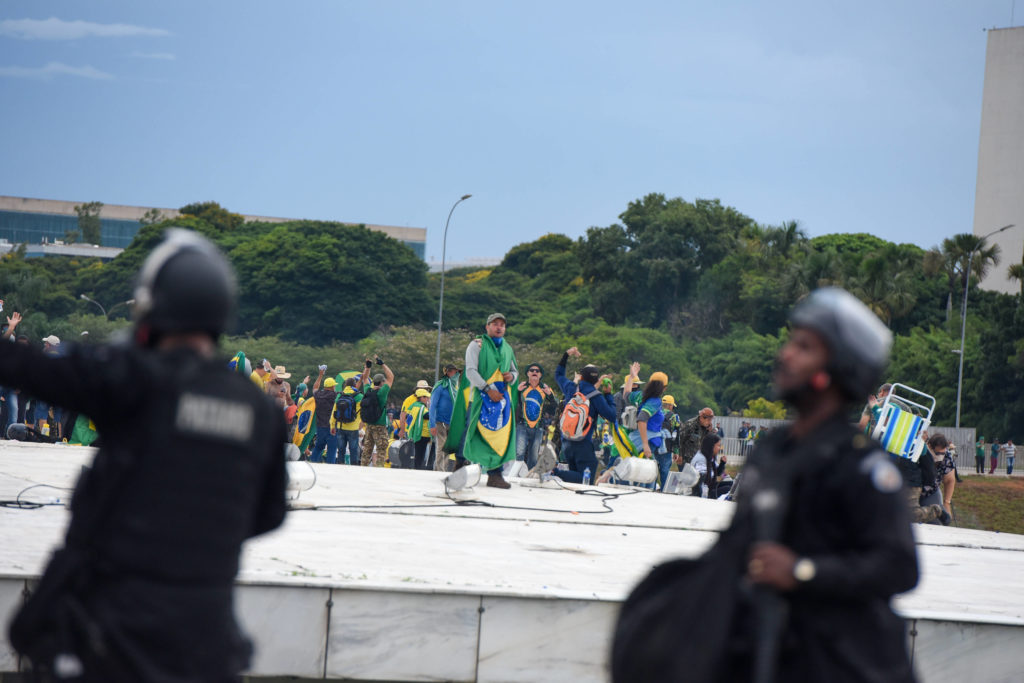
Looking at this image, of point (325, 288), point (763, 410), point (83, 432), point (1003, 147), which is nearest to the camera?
point (83, 432)

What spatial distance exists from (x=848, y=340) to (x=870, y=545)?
452 millimetres

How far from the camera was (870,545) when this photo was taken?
8.36 ft

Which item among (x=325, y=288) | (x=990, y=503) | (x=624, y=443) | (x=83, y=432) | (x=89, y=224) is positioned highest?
(x=89, y=224)

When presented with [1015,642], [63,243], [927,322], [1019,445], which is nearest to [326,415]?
[1015,642]

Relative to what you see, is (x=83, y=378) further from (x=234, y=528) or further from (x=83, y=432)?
(x=83, y=432)

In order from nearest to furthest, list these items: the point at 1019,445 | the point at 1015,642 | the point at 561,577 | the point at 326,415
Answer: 1. the point at 1015,642
2. the point at 561,577
3. the point at 326,415
4. the point at 1019,445

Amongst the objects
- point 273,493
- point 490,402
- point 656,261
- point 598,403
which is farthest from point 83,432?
point 656,261

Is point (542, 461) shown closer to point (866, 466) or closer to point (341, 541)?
point (341, 541)

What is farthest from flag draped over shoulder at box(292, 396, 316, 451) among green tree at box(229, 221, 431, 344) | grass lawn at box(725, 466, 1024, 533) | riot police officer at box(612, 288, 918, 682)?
green tree at box(229, 221, 431, 344)

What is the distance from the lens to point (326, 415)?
17.8m

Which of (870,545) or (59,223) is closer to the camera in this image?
(870,545)

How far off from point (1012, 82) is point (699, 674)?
291 feet

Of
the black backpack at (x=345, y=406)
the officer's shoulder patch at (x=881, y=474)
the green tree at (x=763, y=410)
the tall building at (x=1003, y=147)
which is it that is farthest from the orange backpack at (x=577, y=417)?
the tall building at (x=1003, y=147)

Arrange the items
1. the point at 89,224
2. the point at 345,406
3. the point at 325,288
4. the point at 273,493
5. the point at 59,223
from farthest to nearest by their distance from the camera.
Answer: the point at 59,223
the point at 89,224
the point at 325,288
the point at 345,406
the point at 273,493
